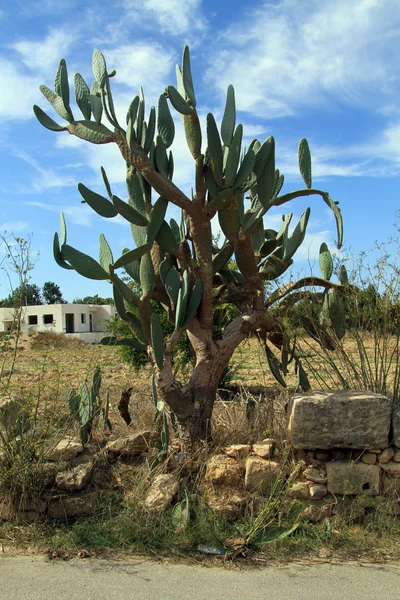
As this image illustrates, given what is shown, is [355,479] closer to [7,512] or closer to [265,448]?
[265,448]

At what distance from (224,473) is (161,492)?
0.55 m

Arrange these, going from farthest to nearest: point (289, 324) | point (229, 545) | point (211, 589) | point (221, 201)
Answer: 1. point (289, 324)
2. point (221, 201)
3. point (229, 545)
4. point (211, 589)

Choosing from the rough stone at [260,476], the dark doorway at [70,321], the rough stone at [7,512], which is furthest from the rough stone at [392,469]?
the dark doorway at [70,321]

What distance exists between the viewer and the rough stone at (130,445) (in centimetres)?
484

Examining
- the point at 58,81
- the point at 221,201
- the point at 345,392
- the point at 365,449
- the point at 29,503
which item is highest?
the point at 58,81

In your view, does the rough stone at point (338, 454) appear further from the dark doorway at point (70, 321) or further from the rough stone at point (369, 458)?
the dark doorway at point (70, 321)

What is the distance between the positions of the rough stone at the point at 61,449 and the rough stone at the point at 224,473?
1192 millimetres

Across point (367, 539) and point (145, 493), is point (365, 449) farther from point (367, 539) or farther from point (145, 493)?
point (145, 493)

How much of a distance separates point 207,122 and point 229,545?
11.1 ft

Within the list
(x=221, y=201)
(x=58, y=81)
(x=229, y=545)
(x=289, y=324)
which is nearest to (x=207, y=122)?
(x=221, y=201)

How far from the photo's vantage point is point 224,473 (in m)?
4.47

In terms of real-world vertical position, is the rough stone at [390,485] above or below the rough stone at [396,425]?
below

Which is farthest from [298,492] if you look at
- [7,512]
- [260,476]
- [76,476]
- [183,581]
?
[7,512]

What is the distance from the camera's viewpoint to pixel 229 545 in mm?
3891
